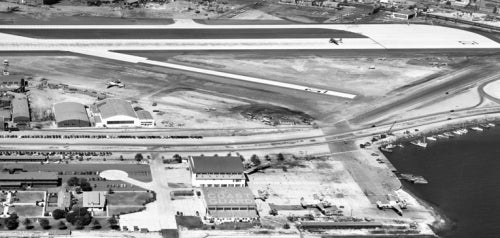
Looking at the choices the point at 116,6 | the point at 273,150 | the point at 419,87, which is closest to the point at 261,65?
the point at 419,87

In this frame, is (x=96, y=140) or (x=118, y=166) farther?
(x=96, y=140)

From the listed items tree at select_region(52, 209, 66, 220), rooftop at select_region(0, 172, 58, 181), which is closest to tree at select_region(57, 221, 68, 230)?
tree at select_region(52, 209, 66, 220)

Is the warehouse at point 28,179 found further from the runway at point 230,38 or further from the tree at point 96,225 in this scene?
the runway at point 230,38

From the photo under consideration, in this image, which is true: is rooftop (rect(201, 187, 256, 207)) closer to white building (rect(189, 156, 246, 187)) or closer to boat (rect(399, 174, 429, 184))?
white building (rect(189, 156, 246, 187))

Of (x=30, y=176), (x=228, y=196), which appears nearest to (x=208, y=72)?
(x=228, y=196)

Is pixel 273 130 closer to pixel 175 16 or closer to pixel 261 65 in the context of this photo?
pixel 261 65

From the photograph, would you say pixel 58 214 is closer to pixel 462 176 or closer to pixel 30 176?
pixel 30 176
